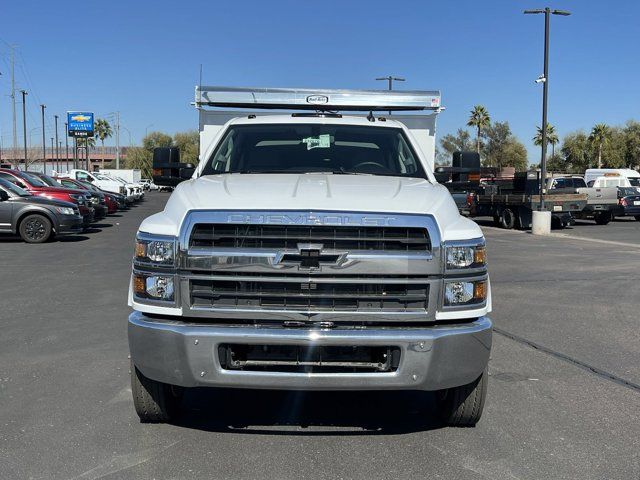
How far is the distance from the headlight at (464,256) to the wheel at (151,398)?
6.38ft

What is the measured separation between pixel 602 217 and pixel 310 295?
26837 mm

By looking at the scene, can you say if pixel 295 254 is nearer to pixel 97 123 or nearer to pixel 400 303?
pixel 400 303

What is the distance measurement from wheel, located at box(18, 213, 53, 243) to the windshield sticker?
12678 millimetres

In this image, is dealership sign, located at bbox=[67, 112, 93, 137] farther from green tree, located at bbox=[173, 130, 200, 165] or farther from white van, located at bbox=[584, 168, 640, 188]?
white van, located at bbox=[584, 168, 640, 188]

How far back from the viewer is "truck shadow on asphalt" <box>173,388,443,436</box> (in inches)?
172

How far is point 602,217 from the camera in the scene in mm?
27766

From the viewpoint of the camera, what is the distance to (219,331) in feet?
12.0

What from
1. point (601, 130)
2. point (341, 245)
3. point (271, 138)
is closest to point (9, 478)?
point (341, 245)

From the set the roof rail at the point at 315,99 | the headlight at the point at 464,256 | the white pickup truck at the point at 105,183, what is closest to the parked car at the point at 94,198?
the white pickup truck at the point at 105,183

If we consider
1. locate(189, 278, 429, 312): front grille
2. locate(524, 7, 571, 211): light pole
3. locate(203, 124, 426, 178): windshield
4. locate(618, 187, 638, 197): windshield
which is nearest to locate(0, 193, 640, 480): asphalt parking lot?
locate(189, 278, 429, 312): front grille

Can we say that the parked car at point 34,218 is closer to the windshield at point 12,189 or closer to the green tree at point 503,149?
the windshield at point 12,189

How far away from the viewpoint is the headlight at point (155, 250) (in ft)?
12.4

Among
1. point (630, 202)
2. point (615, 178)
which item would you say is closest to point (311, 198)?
point (630, 202)

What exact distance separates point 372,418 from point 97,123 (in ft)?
372
